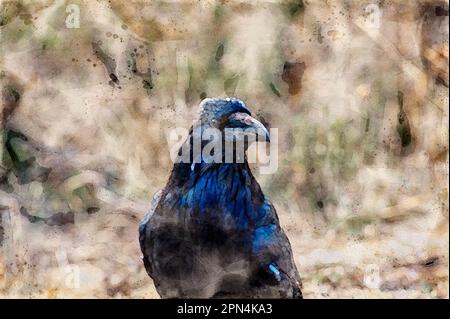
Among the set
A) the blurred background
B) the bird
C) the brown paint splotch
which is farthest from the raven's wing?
the brown paint splotch

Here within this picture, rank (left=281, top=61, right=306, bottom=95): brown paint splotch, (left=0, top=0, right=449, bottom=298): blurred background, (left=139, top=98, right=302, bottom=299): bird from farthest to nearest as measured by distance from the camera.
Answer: (left=281, top=61, right=306, bottom=95): brown paint splotch
(left=0, top=0, right=449, bottom=298): blurred background
(left=139, top=98, right=302, bottom=299): bird

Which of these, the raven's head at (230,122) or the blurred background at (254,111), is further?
the blurred background at (254,111)

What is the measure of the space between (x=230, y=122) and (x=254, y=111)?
2.95 ft

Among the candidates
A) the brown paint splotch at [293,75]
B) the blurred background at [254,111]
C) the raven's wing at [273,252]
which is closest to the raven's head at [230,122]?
the raven's wing at [273,252]

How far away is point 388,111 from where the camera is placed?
4.80 metres

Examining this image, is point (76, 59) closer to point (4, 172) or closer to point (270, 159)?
point (4, 172)

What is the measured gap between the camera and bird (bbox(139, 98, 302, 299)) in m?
3.78

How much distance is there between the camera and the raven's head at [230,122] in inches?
151

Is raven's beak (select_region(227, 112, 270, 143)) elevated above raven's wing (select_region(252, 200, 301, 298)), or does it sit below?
above

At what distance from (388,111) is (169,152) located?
1303 mm

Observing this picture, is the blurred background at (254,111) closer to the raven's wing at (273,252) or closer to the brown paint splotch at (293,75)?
the brown paint splotch at (293,75)

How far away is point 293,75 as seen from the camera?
4.79 meters

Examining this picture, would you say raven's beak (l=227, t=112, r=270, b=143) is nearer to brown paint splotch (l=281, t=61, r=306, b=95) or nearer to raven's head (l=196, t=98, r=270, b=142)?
raven's head (l=196, t=98, r=270, b=142)
